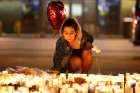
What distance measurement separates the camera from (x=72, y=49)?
8.44 m

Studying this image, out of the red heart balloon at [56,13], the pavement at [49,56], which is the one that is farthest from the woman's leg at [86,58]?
the pavement at [49,56]

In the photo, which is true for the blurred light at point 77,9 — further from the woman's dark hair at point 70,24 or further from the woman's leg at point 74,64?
the woman's dark hair at point 70,24

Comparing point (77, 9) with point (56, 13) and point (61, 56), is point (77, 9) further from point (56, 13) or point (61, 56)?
point (61, 56)

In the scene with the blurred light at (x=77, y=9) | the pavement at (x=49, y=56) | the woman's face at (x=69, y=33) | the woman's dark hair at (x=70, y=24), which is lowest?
the pavement at (x=49, y=56)

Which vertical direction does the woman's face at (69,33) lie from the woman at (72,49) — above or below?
above

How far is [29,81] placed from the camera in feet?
22.0

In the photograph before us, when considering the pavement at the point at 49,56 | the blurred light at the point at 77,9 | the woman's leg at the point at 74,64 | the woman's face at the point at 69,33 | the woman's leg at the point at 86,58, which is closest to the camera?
the woman's face at the point at 69,33

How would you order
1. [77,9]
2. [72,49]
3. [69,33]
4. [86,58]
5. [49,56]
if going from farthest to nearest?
[77,9], [49,56], [86,58], [72,49], [69,33]

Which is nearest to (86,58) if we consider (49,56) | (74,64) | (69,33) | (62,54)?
(74,64)

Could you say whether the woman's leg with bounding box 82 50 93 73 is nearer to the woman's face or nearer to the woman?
the woman

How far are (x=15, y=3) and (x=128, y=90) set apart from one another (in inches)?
1030

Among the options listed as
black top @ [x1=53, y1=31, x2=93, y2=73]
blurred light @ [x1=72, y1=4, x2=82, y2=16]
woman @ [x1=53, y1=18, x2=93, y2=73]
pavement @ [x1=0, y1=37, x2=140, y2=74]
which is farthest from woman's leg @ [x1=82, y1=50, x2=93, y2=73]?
blurred light @ [x1=72, y1=4, x2=82, y2=16]

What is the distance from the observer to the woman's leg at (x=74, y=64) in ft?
27.7

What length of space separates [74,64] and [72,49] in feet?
0.87
